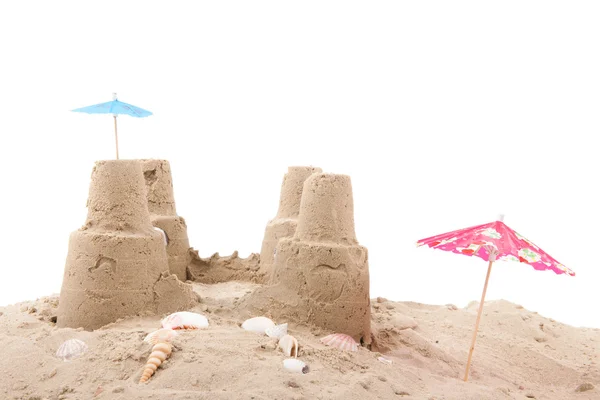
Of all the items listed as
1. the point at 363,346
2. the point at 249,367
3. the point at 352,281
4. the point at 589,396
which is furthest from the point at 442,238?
the point at 589,396

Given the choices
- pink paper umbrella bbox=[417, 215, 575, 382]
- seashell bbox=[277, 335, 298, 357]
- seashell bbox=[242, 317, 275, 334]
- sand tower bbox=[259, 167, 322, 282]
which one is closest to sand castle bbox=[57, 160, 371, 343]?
seashell bbox=[242, 317, 275, 334]

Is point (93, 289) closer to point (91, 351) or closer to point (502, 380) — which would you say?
Result: point (91, 351)

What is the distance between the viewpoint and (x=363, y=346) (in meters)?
4.88

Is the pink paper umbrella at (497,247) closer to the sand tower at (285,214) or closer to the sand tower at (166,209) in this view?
the sand tower at (285,214)

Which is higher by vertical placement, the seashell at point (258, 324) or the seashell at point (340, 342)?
the seashell at point (258, 324)

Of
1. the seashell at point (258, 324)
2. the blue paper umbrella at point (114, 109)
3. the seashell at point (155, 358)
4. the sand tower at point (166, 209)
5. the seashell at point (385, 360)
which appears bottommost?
the seashell at point (385, 360)

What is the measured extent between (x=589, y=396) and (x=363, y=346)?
2023 millimetres

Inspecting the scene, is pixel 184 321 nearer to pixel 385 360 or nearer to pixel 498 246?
pixel 385 360

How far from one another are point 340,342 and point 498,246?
1356 millimetres

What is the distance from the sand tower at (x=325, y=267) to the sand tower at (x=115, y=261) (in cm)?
88

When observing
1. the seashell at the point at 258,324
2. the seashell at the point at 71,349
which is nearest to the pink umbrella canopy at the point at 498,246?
the seashell at the point at 258,324

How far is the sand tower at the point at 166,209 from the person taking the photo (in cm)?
623

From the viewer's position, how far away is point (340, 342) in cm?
446

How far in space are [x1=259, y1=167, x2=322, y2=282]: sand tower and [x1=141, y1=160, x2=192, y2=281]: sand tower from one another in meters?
0.90
